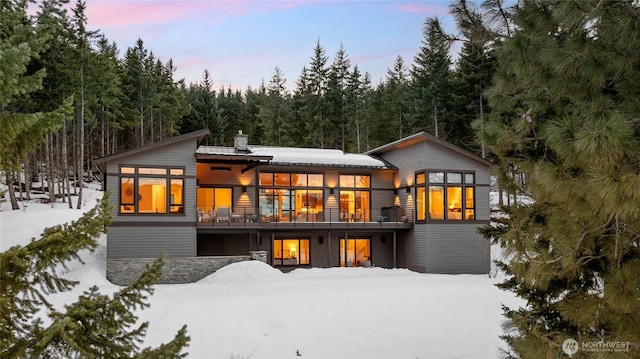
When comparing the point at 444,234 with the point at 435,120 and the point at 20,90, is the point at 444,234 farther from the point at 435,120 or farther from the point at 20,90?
the point at 20,90

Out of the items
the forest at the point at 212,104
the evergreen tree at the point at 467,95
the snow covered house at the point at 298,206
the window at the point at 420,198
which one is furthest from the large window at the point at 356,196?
the forest at the point at 212,104

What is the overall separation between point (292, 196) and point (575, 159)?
1705 centimetres

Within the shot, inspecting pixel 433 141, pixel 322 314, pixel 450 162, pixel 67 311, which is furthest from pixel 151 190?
pixel 67 311

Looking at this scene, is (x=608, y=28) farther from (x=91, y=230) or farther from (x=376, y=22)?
(x=376, y=22)

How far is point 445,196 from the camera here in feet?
62.2

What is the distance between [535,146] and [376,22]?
33.2 feet

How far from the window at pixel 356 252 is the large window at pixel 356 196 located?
110cm

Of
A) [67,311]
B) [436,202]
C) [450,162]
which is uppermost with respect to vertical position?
[450,162]

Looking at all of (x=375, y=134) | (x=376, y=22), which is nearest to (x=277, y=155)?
(x=376, y=22)

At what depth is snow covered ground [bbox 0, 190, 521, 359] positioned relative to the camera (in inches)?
312

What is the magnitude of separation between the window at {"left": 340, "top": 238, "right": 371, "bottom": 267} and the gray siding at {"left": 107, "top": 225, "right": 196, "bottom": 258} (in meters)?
6.49

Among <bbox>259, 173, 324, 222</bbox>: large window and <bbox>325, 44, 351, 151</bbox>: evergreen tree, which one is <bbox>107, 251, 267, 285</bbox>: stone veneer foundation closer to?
<bbox>259, 173, 324, 222</bbox>: large window

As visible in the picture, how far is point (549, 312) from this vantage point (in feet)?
16.9

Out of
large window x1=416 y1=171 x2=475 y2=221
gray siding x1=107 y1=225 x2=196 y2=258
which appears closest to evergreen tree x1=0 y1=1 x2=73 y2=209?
gray siding x1=107 y1=225 x2=196 y2=258
